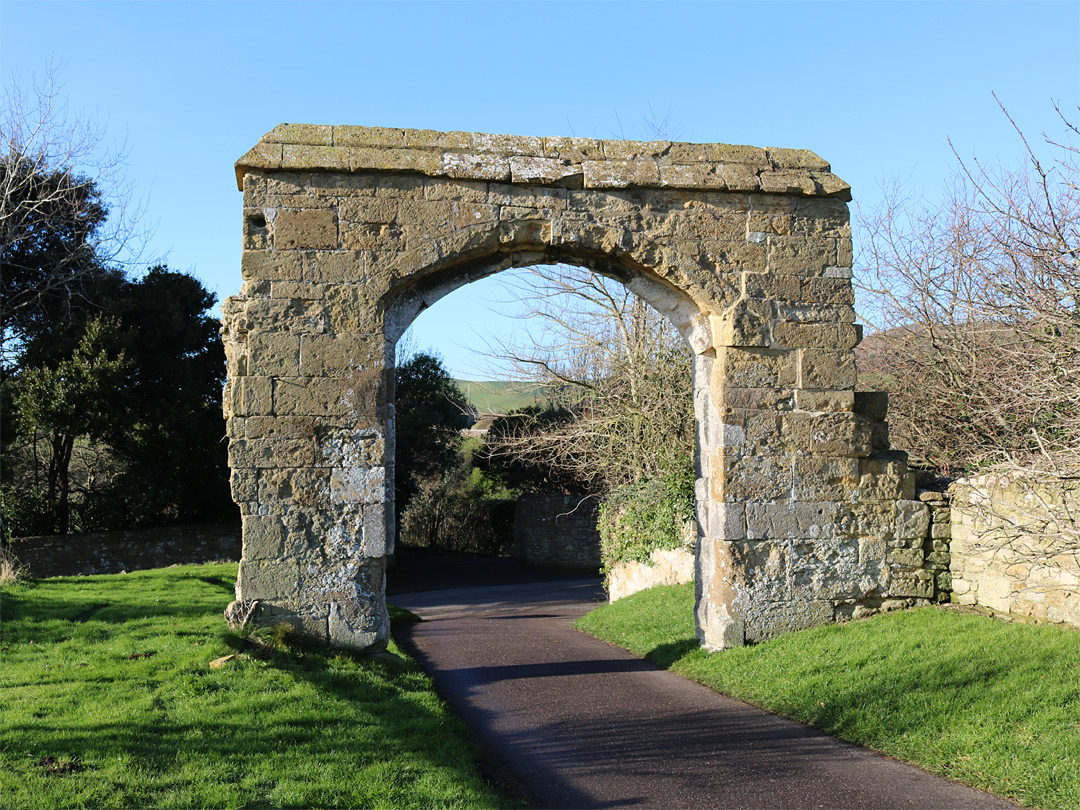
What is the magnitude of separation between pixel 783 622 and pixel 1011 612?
1748 mm

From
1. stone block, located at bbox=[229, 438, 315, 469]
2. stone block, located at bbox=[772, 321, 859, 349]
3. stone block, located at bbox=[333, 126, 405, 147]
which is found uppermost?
stone block, located at bbox=[333, 126, 405, 147]

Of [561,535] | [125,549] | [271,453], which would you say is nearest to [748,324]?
[271,453]

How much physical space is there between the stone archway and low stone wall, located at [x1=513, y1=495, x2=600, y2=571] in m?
15.4

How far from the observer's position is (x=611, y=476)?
13992 millimetres

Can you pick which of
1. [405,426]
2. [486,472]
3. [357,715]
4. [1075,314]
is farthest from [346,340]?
[486,472]

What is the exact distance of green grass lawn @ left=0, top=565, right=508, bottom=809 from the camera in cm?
392

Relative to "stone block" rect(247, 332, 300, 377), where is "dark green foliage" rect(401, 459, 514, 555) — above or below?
below

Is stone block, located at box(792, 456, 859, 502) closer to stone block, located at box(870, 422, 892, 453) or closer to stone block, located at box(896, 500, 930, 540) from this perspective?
stone block, located at box(870, 422, 892, 453)

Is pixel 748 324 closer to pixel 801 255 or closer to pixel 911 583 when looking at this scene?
pixel 801 255

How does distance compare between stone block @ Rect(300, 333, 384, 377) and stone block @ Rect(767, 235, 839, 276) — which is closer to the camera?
stone block @ Rect(300, 333, 384, 377)

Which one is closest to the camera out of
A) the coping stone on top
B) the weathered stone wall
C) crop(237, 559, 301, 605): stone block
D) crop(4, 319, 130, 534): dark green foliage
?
crop(237, 559, 301, 605): stone block

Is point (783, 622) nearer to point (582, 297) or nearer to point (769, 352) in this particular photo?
point (769, 352)

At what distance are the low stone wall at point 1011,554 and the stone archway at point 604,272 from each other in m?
0.34

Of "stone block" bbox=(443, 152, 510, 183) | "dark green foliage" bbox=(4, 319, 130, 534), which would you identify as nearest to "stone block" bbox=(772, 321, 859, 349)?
"stone block" bbox=(443, 152, 510, 183)
